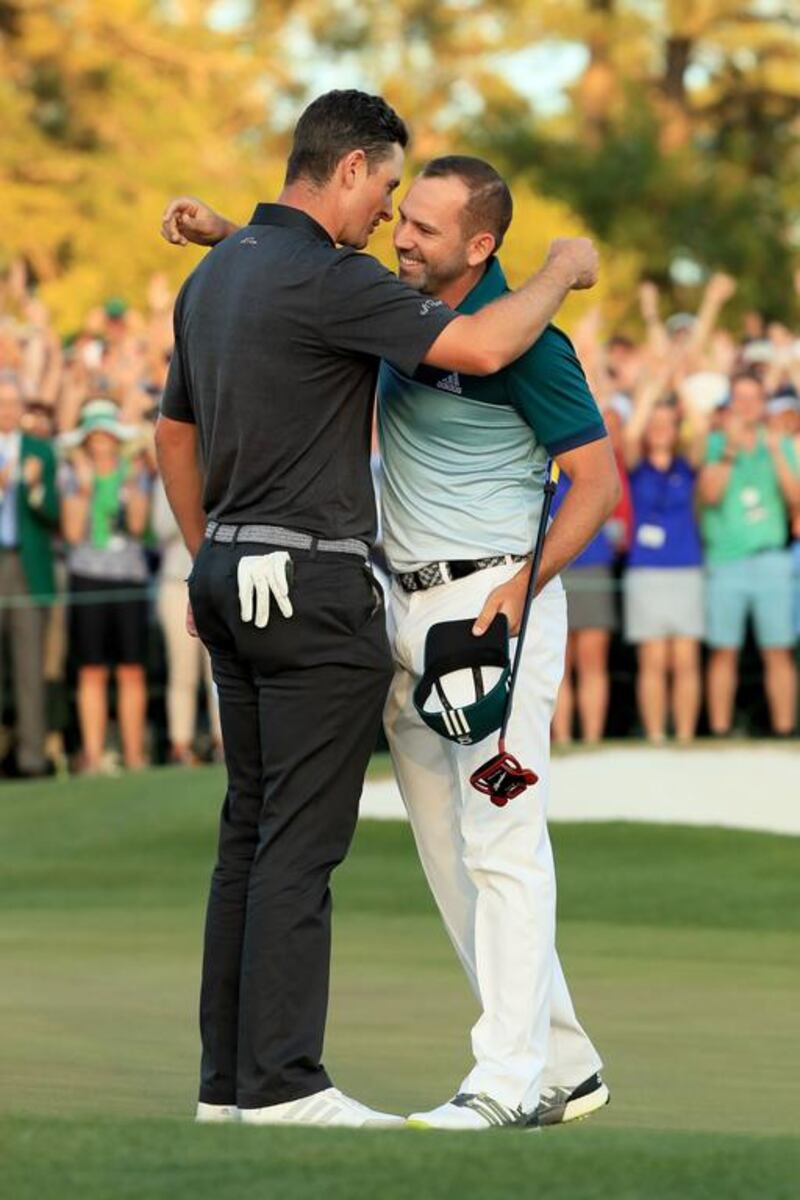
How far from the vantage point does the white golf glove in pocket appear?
5.94 m

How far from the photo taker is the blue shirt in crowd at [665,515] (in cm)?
1639

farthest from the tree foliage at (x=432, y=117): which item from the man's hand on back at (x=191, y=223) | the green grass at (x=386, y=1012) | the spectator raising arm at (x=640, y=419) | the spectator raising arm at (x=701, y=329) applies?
the man's hand on back at (x=191, y=223)

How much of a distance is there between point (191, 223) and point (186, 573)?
9824 mm

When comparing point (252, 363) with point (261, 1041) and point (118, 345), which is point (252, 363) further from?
point (118, 345)

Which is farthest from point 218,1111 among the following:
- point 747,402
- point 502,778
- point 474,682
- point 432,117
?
point 432,117

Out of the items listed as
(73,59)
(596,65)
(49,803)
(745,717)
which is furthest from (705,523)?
(596,65)

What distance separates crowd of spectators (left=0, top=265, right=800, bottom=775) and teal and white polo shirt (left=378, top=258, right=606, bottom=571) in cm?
989

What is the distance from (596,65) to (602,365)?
2513 cm

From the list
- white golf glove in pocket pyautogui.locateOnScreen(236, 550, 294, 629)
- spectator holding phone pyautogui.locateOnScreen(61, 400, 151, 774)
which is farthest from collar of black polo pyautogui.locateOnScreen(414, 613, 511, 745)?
spectator holding phone pyautogui.locateOnScreen(61, 400, 151, 774)

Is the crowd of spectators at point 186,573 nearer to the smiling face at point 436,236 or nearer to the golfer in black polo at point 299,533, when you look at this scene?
the smiling face at point 436,236

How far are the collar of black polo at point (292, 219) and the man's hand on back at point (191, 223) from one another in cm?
55

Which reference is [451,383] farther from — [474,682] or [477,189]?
[474,682]

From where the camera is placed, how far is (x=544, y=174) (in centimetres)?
3959

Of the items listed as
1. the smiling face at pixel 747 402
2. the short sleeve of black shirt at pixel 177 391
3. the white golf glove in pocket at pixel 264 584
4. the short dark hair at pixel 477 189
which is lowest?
the white golf glove in pocket at pixel 264 584
